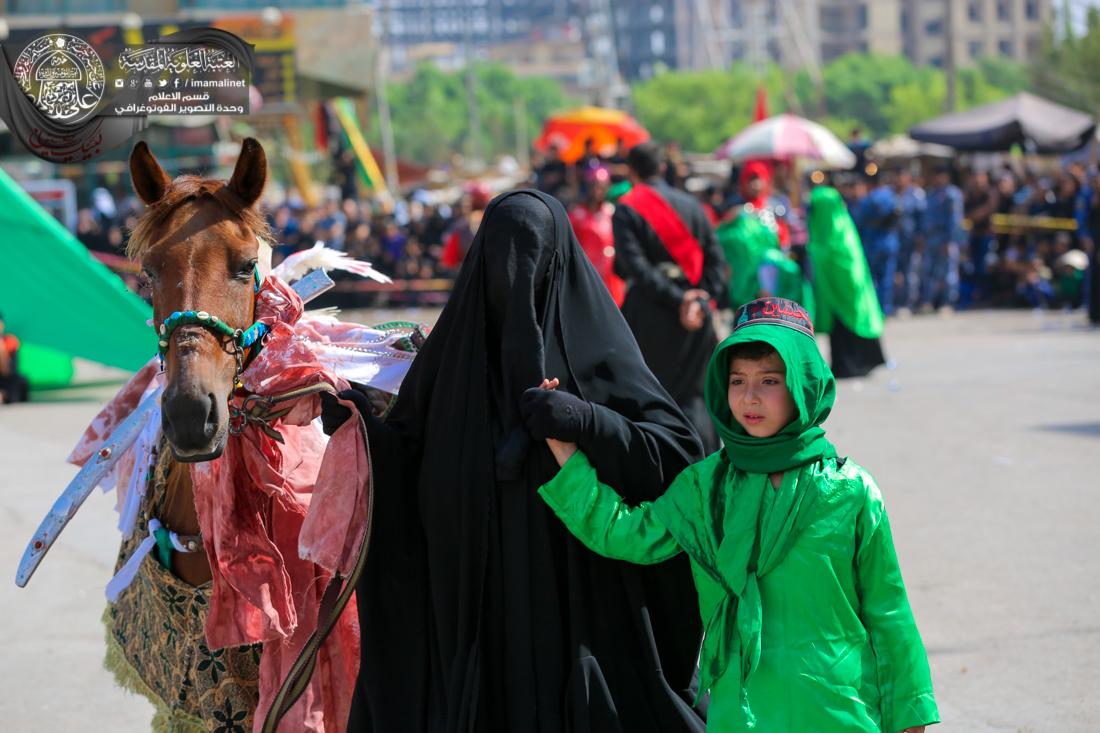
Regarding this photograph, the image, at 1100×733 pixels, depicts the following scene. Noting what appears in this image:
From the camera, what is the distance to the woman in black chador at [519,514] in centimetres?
324

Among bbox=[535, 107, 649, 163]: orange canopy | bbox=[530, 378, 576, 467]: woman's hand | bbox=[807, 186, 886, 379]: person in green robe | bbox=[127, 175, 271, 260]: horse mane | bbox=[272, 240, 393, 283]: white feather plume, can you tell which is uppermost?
bbox=[535, 107, 649, 163]: orange canopy

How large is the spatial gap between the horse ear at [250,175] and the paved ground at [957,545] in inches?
101

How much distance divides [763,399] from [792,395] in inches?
2.6

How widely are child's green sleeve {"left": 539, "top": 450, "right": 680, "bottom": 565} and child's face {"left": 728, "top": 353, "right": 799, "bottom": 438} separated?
309 mm

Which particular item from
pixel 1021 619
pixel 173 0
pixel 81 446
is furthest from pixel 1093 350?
pixel 173 0

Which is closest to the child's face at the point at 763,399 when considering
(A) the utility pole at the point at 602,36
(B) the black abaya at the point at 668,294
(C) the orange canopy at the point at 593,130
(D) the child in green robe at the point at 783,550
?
(D) the child in green robe at the point at 783,550

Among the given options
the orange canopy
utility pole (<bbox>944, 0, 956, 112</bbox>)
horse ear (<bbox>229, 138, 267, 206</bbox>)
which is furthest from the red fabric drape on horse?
utility pole (<bbox>944, 0, 956, 112</bbox>)

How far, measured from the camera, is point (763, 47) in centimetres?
16288

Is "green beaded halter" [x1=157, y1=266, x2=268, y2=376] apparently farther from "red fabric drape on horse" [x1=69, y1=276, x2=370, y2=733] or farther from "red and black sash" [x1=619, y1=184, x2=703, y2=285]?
"red and black sash" [x1=619, y1=184, x2=703, y2=285]

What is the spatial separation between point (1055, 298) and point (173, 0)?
1168 inches

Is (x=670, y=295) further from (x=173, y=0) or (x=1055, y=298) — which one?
(x=173, y=0)

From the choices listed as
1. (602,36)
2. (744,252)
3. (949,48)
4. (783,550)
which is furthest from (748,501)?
→ (602,36)

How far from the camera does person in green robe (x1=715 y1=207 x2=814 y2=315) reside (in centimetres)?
1078

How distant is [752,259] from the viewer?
10828mm
